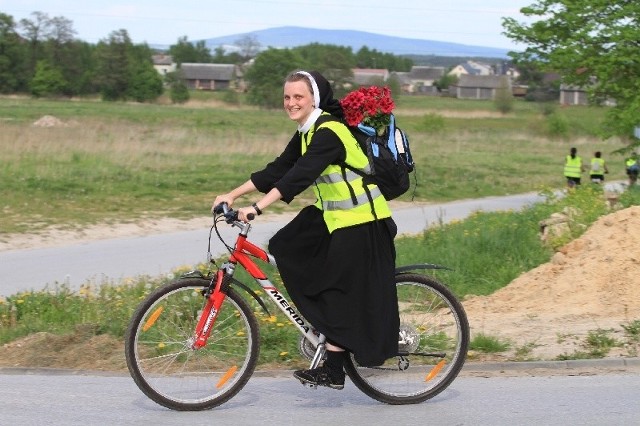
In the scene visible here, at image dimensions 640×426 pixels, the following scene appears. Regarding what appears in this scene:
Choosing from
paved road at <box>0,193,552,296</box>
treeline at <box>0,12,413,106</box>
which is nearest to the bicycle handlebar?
paved road at <box>0,193,552,296</box>

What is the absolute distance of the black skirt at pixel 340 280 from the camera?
20.7ft

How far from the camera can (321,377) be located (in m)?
6.39

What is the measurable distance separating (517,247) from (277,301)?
7.81 meters

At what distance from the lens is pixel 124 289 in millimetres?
10664

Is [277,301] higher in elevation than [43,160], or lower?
higher

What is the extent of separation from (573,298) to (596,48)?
64.1 ft

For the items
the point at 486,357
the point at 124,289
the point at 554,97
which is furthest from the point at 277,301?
the point at 554,97

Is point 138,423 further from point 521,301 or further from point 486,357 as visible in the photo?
point 521,301

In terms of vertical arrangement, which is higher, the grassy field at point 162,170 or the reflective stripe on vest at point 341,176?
the reflective stripe on vest at point 341,176

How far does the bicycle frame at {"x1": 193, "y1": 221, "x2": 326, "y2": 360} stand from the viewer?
6.35 m

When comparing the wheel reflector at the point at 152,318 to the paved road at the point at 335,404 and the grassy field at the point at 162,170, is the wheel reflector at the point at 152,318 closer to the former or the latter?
the paved road at the point at 335,404

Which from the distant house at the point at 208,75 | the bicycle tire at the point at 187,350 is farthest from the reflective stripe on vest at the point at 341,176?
the distant house at the point at 208,75

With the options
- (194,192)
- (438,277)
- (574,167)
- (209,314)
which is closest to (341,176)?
(209,314)

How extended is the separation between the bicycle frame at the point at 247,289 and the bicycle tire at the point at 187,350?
0.06m
